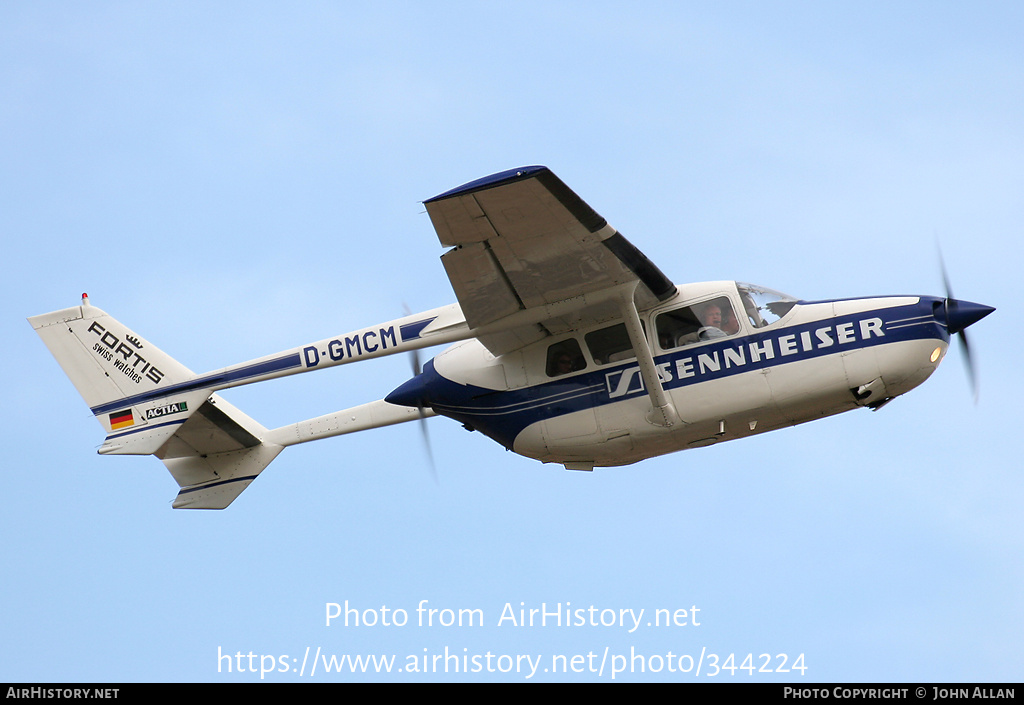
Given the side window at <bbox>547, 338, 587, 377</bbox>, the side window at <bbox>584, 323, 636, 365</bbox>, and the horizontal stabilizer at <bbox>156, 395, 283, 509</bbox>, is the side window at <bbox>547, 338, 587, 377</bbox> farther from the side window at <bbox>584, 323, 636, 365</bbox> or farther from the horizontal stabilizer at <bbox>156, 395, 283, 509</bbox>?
the horizontal stabilizer at <bbox>156, 395, 283, 509</bbox>

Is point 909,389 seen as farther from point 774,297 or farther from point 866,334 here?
point 774,297

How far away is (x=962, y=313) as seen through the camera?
17391 millimetres

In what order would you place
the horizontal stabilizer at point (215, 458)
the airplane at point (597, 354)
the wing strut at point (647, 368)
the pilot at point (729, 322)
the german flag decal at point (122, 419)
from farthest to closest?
the horizontal stabilizer at point (215, 458) < the german flag decal at point (122, 419) < the pilot at point (729, 322) < the wing strut at point (647, 368) < the airplane at point (597, 354)

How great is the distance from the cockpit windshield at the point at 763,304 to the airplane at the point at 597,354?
0.03 metres

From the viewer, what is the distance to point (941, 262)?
697 inches

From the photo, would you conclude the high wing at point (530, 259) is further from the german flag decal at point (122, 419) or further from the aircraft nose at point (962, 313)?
the german flag decal at point (122, 419)

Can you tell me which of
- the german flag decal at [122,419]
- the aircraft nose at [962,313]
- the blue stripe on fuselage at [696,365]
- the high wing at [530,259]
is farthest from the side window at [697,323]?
the german flag decal at [122,419]

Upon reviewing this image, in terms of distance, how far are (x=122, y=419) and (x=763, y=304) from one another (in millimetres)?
11071

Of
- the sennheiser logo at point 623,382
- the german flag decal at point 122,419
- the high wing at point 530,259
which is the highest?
the high wing at point 530,259

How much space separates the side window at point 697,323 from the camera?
1777 cm

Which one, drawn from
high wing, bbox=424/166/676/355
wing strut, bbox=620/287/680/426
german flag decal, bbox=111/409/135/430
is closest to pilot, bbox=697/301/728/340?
high wing, bbox=424/166/676/355

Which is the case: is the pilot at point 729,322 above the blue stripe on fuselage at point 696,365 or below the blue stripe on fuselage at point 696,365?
above

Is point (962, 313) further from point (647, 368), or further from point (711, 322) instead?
point (647, 368)

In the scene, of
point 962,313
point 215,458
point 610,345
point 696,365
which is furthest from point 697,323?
point 215,458
